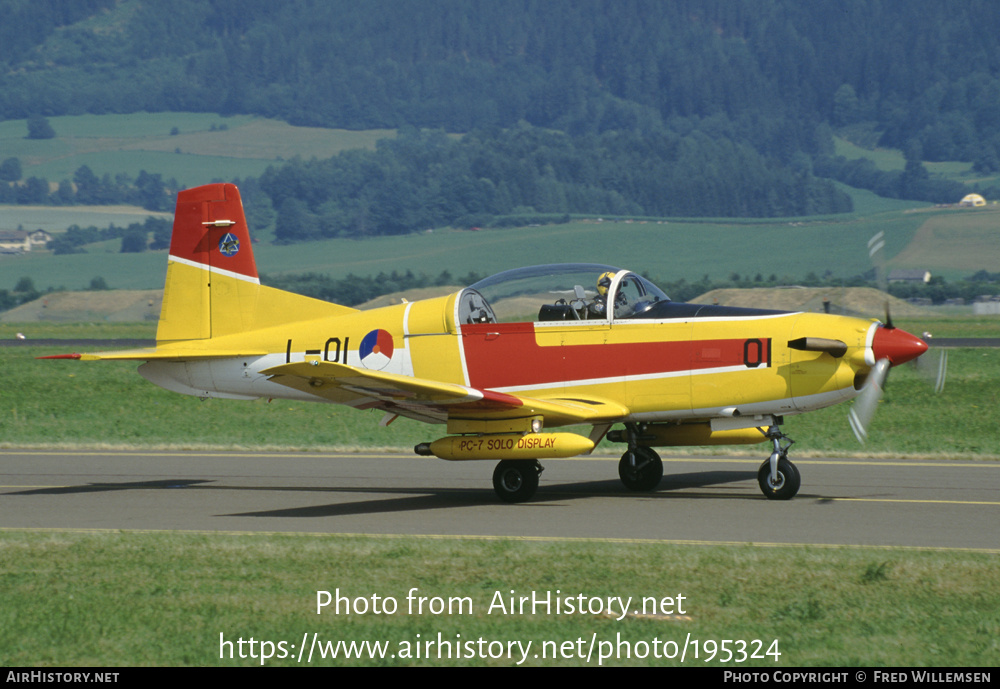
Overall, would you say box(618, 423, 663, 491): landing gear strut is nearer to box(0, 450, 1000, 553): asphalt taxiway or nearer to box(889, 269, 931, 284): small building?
box(0, 450, 1000, 553): asphalt taxiway

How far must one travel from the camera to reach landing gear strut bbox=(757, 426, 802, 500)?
11961mm

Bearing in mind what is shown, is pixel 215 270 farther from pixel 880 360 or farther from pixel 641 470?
pixel 880 360

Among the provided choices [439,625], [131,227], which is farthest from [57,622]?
[131,227]

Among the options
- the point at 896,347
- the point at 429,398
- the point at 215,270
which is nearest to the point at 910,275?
the point at 215,270

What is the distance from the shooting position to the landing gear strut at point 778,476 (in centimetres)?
1196

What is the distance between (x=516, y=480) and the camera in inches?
487

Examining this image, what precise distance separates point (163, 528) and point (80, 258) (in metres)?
143

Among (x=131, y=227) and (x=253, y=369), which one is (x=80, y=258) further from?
(x=253, y=369)

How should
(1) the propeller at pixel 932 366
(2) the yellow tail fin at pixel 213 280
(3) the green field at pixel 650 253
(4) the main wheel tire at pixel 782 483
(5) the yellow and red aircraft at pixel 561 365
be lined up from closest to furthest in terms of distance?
(5) the yellow and red aircraft at pixel 561 365 < (1) the propeller at pixel 932 366 < (4) the main wheel tire at pixel 782 483 < (2) the yellow tail fin at pixel 213 280 < (3) the green field at pixel 650 253

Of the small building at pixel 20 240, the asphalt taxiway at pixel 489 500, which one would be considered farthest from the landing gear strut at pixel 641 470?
the small building at pixel 20 240

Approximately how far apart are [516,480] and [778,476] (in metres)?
2.76

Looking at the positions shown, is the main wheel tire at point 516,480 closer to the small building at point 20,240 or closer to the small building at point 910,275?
the small building at point 910,275

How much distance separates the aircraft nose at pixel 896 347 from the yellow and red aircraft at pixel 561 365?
15mm

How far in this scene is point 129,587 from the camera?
8086mm
